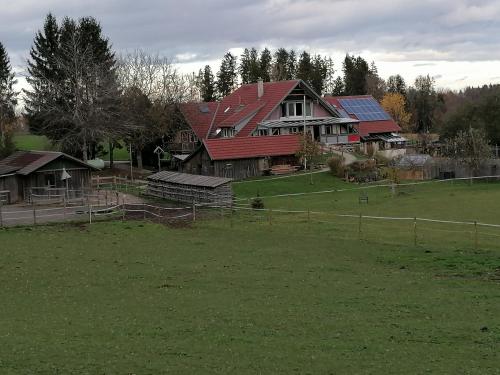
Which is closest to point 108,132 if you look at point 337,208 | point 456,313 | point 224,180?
point 224,180

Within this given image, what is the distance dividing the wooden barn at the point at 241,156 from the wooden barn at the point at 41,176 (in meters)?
15.1

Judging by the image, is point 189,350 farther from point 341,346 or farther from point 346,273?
point 346,273

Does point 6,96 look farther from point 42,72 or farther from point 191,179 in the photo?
point 191,179

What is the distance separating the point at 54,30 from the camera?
2832 inches

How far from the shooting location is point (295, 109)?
256 ft

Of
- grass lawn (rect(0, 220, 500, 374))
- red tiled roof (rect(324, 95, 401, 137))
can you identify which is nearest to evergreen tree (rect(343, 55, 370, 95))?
red tiled roof (rect(324, 95, 401, 137))

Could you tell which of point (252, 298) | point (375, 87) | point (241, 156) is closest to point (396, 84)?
point (375, 87)

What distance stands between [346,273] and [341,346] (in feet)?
32.8

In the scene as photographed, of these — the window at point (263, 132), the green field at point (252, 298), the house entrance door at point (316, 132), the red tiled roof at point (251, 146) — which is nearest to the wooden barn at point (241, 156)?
the red tiled roof at point (251, 146)

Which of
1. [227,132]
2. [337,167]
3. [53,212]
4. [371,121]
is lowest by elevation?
[53,212]

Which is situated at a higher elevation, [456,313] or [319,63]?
[319,63]

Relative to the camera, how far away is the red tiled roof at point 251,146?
63000 millimetres

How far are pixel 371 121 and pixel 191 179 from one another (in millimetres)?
46041

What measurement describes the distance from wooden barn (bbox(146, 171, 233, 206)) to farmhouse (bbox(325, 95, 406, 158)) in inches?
1452
